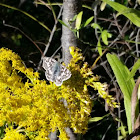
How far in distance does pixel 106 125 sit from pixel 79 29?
5.18ft

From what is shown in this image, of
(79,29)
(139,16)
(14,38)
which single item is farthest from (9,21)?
(139,16)

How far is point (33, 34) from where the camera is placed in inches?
117

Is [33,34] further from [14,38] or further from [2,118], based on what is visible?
[2,118]

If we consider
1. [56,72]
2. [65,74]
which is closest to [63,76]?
[65,74]

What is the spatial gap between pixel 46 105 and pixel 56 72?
0.60 ft

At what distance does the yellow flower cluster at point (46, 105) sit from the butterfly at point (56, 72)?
3 cm

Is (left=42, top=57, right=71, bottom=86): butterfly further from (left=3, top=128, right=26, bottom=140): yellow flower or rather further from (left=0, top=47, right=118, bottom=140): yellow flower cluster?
(left=3, top=128, right=26, bottom=140): yellow flower

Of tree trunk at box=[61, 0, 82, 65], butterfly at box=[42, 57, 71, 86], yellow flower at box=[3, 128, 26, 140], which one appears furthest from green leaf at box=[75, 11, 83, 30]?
yellow flower at box=[3, 128, 26, 140]

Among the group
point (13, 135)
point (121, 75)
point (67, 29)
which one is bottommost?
point (13, 135)

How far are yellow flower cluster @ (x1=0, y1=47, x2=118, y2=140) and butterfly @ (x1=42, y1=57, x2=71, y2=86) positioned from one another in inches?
1.0

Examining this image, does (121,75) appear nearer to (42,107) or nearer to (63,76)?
(63,76)

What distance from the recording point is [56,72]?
150 centimetres

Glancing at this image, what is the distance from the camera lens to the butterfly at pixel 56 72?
138cm

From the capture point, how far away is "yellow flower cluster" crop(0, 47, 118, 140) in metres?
1.36
